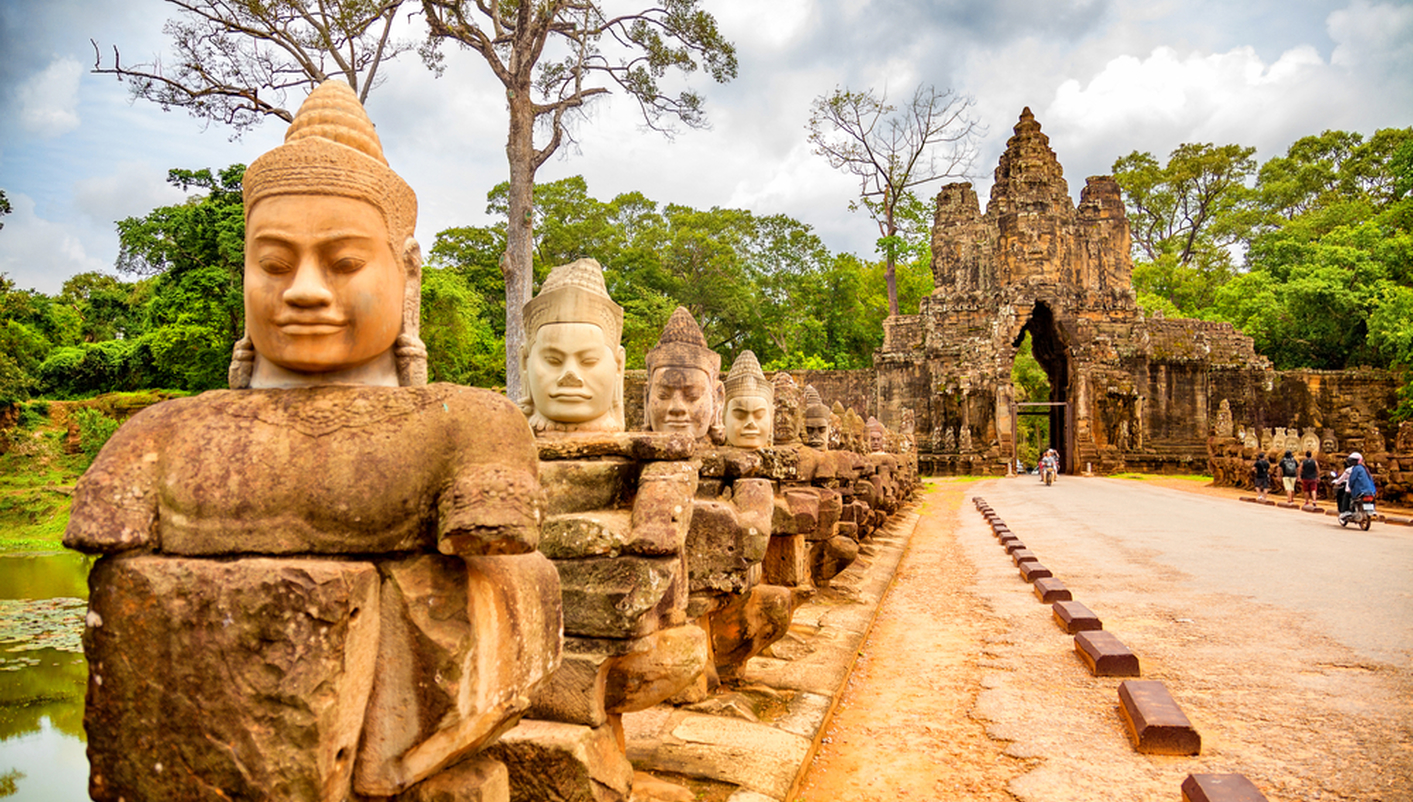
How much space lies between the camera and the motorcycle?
38.0 feet

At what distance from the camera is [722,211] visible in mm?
38844

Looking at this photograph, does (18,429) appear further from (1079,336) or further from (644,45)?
(1079,336)

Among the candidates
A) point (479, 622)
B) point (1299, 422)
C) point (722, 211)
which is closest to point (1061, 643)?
point (479, 622)

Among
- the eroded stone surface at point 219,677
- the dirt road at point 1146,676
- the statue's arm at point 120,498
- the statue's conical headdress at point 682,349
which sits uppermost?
the statue's conical headdress at point 682,349

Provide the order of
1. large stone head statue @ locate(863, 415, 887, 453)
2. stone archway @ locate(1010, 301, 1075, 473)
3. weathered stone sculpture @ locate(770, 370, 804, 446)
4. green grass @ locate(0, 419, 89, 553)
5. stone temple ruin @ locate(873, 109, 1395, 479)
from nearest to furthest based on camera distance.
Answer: weathered stone sculpture @ locate(770, 370, 804, 446) < green grass @ locate(0, 419, 89, 553) < large stone head statue @ locate(863, 415, 887, 453) < stone temple ruin @ locate(873, 109, 1395, 479) < stone archway @ locate(1010, 301, 1075, 473)

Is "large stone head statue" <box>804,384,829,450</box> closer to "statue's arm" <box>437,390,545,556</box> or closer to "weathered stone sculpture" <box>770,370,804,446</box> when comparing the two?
"weathered stone sculpture" <box>770,370,804,446</box>

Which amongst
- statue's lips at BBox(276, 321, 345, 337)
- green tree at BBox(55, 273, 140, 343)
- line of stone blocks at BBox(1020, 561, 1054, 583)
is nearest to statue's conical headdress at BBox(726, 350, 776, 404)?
statue's lips at BBox(276, 321, 345, 337)

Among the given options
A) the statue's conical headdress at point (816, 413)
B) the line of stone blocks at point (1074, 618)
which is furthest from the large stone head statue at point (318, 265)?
the statue's conical headdress at point (816, 413)

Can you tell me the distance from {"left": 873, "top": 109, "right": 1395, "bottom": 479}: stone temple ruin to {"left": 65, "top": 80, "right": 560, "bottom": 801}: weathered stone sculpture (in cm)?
2819

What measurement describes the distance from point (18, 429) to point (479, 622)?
19617mm

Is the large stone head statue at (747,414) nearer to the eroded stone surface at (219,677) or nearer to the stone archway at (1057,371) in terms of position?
the eroded stone surface at (219,677)

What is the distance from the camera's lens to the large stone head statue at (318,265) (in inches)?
67.4

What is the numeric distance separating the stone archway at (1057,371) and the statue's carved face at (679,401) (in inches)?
1060

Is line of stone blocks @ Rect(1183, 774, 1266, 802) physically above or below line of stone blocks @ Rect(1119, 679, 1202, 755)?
above
